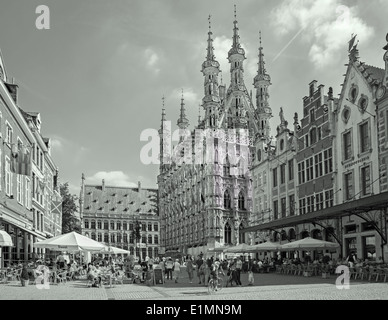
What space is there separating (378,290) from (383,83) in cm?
1687

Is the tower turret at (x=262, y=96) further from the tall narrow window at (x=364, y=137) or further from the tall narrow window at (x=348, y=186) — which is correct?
the tall narrow window at (x=364, y=137)

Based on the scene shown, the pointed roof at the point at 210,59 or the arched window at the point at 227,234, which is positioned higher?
the pointed roof at the point at 210,59

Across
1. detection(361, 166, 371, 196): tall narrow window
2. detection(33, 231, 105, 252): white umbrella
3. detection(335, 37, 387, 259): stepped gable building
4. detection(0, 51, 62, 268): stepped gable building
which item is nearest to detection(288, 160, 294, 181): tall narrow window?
detection(335, 37, 387, 259): stepped gable building

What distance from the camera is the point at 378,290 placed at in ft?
67.9

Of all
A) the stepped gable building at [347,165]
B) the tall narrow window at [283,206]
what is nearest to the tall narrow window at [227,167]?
the tall narrow window at [283,206]

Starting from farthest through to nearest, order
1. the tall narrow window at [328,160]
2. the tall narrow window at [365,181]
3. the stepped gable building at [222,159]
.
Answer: the stepped gable building at [222,159], the tall narrow window at [328,160], the tall narrow window at [365,181]

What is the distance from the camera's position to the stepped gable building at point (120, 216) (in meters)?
130

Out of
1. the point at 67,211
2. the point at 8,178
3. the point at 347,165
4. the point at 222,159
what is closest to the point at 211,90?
the point at 222,159

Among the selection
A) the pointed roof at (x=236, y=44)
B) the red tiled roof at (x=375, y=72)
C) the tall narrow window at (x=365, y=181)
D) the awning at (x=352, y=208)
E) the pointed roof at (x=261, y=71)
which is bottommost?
the awning at (x=352, y=208)

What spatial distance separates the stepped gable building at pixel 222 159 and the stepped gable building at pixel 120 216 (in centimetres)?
3412

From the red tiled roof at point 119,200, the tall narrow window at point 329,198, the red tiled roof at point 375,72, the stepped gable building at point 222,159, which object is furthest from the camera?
the red tiled roof at point 119,200

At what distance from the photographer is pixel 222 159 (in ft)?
275

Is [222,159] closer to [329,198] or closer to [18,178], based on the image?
[329,198]
